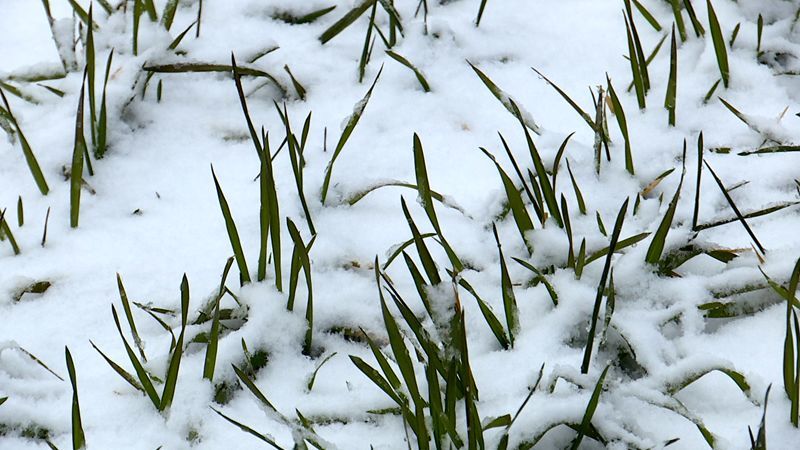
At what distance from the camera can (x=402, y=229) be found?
1.22m

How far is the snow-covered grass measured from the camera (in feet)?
3.06

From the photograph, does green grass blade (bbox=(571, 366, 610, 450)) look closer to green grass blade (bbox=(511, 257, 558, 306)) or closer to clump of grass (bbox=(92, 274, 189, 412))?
green grass blade (bbox=(511, 257, 558, 306))

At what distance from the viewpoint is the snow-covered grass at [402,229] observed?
934 mm

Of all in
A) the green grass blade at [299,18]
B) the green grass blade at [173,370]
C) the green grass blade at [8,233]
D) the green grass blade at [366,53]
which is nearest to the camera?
the green grass blade at [173,370]

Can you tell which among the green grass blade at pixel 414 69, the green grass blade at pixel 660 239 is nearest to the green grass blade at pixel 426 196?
the green grass blade at pixel 660 239

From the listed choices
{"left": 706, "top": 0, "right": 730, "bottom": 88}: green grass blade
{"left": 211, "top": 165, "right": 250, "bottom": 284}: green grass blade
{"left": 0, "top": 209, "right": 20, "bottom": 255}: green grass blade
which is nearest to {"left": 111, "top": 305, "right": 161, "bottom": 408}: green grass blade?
{"left": 211, "top": 165, "right": 250, "bottom": 284}: green grass blade

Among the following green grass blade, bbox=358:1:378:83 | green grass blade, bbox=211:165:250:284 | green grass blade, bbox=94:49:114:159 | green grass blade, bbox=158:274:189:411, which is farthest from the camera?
green grass blade, bbox=358:1:378:83

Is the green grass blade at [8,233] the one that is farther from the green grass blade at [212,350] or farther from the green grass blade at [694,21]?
the green grass blade at [694,21]

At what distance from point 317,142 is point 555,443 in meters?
0.72

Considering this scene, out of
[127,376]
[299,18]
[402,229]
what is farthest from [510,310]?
[299,18]

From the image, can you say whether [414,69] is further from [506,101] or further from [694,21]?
[694,21]

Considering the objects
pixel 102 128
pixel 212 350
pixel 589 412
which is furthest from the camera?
pixel 102 128

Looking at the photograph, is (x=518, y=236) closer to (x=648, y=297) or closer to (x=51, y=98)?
(x=648, y=297)

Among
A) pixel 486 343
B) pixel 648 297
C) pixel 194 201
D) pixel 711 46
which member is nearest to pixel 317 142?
pixel 194 201
